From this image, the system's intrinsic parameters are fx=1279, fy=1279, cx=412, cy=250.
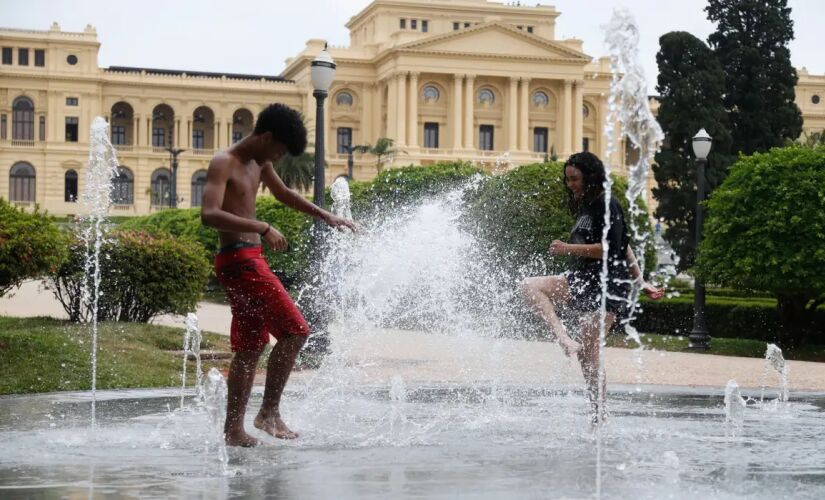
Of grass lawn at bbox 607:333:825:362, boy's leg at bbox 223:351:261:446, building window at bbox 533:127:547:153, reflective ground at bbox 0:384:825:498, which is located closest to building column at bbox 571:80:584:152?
building window at bbox 533:127:547:153

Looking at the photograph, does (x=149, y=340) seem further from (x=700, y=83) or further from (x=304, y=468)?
(x=700, y=83)

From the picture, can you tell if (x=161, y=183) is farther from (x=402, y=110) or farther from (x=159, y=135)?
(x=402, y=110)

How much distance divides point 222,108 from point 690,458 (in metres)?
77.8

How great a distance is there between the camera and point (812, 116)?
291 feet

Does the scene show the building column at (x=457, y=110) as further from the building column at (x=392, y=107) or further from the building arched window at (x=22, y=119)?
the building arched window at (x=22, y=119)

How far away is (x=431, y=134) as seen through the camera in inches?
3287

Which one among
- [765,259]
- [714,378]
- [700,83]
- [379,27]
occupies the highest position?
[379,27]

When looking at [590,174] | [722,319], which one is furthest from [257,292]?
[722,319]

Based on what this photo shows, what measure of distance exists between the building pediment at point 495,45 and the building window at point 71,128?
2113 centimetres

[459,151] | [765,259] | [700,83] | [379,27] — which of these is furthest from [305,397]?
[379,27]

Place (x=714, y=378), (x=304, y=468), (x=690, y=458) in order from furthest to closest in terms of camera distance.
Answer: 1. (x=714, y=378)
2. (x=690, y=458)
3. (x=304, y=468)

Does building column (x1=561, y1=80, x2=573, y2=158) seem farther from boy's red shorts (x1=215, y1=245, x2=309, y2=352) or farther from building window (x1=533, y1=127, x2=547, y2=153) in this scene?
boy's red shorts (x1=215, y1=245, x2=309, y2=352)

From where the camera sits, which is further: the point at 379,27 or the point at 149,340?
the point at 379,27

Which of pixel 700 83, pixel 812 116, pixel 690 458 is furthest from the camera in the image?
pixel 812 116
